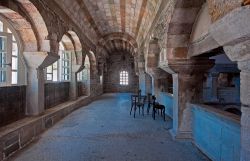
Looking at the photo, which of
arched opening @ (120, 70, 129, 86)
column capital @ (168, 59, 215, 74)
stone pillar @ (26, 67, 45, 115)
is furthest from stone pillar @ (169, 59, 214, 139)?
arched opening @ (120, 70, 129, 86)

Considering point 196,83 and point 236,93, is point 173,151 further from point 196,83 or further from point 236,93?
point 236,93

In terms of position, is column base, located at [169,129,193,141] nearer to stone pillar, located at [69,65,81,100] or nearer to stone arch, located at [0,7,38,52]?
stone arch, located at [0,7,38,52]

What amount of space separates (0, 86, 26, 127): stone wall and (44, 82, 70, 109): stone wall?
1.23 meters

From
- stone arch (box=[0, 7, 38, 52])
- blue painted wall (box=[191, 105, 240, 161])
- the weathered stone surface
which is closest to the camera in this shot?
the weathered stone surface

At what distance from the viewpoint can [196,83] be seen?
13.0 feet

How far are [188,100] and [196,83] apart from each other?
327 mm

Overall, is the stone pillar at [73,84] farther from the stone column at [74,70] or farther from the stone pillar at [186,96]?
the stone pillar at [186,96]

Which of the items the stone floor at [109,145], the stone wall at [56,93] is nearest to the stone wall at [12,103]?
the stone floor at [109,145]

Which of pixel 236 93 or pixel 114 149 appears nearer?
pixel 114 149

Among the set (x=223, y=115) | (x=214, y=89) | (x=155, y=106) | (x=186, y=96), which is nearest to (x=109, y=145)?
(x=186, y=96)

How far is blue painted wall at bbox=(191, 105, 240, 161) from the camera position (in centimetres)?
235

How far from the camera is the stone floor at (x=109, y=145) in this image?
3.08m

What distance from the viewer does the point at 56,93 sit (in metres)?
6.52

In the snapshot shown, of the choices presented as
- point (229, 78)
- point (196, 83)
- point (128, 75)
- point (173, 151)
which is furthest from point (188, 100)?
point (128, 75)
